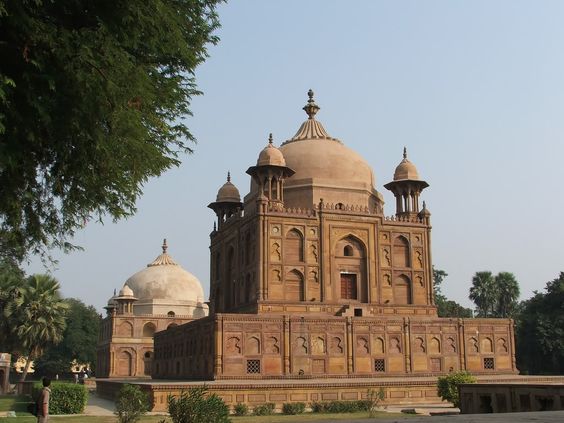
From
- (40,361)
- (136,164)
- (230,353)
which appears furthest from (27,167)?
(40,361)

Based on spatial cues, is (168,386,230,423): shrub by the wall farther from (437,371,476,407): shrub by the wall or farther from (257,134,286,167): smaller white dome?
(257,134,286,167): smaller white dome

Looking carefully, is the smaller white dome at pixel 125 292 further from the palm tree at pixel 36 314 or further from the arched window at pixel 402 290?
the arched window at pixel 402 290

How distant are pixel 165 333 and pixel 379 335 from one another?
15475 millimetres

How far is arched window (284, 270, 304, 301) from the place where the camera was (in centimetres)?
3725

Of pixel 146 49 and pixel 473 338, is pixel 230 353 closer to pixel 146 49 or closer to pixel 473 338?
pixel 473 338

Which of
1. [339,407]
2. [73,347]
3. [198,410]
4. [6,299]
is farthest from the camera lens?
[73,347]

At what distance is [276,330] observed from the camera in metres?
34.6

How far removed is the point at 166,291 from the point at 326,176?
85.3ft

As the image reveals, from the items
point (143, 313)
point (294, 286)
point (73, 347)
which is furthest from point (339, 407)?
point (73, 347)

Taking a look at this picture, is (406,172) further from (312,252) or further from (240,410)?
(240,410)

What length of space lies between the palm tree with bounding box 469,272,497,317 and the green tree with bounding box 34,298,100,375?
3830 cm

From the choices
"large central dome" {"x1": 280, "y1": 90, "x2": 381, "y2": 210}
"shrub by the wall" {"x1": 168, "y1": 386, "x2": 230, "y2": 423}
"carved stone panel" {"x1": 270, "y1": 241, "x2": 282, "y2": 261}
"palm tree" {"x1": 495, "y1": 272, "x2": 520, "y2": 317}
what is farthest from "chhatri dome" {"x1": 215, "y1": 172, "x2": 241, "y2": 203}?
"palm tree" {"x1": 495, "y1": 272, "x2": 520, "y2": 317}

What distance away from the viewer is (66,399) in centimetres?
2911

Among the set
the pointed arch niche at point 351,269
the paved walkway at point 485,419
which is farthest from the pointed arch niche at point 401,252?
the paved walkway at point 485,419
